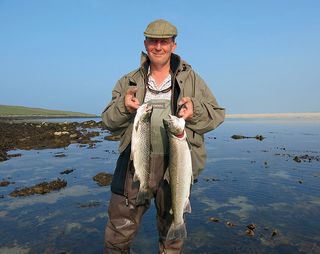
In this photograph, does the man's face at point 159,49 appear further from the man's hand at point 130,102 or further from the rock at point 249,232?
the rock at point 249,232

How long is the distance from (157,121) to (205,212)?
5374 mm

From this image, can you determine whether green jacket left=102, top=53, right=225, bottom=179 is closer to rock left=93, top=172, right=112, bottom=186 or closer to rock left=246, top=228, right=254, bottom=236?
rock left=246, top=228, right=254, bottom=236

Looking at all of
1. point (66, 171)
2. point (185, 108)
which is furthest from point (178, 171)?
point (66, 171)

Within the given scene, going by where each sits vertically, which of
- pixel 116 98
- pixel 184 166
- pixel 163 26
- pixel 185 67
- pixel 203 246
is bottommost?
pixel 203 246

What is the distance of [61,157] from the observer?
20500 mm

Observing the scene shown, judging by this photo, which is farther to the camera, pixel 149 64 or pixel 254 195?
pixel 254 195

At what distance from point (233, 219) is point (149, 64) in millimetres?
5560

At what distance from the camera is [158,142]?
572 cm

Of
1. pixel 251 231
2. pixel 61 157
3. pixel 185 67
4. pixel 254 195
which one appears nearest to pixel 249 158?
pixel 254 195

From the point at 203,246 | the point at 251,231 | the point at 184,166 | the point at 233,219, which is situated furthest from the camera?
the point at 233,219

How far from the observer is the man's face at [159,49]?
5.50 meters

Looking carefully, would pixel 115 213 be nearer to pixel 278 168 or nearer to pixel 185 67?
pixel 185 67

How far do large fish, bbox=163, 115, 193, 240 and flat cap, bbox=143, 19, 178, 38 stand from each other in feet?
4.75

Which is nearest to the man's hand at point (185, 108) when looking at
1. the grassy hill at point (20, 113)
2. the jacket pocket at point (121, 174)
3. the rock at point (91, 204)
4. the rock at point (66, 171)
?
the jacket pocket at point (121, 174)
